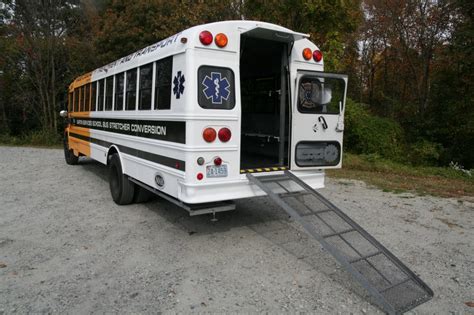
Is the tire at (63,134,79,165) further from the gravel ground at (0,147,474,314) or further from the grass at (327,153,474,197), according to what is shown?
the grass at (327,153,474,197)

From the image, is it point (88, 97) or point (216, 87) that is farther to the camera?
point (88, 97)

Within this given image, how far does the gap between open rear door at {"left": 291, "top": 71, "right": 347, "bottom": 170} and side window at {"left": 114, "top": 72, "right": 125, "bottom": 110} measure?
292 cm

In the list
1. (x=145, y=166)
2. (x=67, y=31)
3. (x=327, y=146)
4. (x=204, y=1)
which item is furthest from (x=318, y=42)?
(x=67, y=31)

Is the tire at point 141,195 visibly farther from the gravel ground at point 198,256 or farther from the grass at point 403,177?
the grass at point 403,177

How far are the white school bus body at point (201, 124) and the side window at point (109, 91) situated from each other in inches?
25.5

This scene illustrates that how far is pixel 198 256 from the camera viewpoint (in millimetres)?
4355

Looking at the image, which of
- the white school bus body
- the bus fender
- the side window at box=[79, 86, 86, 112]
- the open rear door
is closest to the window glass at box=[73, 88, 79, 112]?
the side window at box=[79, 86, 86, 112]

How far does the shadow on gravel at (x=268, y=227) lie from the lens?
403 cm

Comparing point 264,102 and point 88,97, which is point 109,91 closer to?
point 88,97

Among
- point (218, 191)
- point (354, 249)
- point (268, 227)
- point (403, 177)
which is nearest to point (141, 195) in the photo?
point (268, 227)

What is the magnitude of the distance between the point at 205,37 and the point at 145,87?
1.43 meters

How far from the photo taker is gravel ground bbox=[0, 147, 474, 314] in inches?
133

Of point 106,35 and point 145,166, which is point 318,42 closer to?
point 145,166

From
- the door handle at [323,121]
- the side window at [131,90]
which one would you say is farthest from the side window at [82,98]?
the door handle at [323,121]
